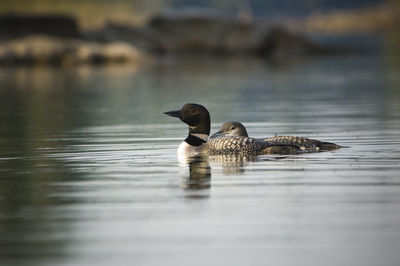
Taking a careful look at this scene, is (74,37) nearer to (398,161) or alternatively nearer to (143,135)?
(143,135)

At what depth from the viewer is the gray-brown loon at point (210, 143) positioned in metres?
12.8

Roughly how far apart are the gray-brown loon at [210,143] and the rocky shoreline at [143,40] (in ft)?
129

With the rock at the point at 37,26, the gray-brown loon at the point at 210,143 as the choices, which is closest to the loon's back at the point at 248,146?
the gray-brown loon at the point at 210,143

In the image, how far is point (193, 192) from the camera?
32.4 feet

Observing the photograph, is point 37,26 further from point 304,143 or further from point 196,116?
point 304,143

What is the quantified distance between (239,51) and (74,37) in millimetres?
9285

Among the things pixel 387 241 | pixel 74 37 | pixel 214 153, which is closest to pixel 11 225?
pixel 387 241

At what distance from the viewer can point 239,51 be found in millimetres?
59219

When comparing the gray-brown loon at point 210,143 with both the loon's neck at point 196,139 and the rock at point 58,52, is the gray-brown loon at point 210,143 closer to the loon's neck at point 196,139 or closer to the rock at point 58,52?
the loon's neck at point 196,139

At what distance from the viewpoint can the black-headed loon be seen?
1276cm

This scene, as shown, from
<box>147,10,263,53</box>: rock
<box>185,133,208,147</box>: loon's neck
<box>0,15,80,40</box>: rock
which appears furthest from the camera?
<box>147,10,263,53</box>: rock

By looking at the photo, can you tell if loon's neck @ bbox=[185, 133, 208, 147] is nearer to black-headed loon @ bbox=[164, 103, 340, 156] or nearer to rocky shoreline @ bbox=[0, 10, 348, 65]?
black-headed loon @ bbox=[164, 103, 340, 156]

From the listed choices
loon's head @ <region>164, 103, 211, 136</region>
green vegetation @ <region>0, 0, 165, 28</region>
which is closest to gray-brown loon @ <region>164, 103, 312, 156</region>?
loon's head @ <region>164, 103, 211, 136</region>

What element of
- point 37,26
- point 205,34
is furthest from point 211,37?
point 37,26
